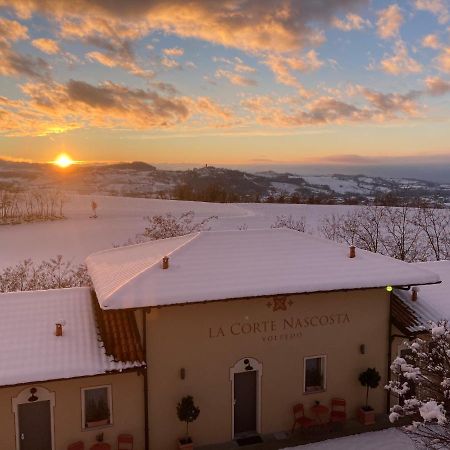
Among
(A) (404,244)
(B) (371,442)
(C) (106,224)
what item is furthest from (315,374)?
(C) (106,224)

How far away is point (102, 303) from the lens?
462 inches

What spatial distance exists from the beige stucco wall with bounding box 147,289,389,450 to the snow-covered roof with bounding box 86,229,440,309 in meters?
0.71

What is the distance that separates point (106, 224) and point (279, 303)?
5002 cm

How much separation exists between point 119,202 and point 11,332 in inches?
2864

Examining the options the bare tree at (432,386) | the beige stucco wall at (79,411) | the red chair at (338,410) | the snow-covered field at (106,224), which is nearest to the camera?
the bare tree at (432,386)

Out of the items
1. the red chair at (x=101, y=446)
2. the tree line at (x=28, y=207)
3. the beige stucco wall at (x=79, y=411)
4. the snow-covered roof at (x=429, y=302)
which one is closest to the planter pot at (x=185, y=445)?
the beige stucco wall at (x=79, y=411)

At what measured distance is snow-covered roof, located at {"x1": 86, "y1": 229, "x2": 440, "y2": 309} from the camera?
12.5 m

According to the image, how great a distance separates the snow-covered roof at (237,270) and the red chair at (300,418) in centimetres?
368

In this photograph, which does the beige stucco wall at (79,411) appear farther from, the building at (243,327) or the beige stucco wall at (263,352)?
the beige stucco wall at (263,352)

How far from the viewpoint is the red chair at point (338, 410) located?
47.3ft

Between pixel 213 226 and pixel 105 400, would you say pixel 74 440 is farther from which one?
pixel 213 226

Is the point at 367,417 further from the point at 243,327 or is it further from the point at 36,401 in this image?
the point at 36,401

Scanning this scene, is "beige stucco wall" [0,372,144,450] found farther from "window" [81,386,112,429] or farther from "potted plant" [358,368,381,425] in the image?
"potted plant" [358,368,381,425]

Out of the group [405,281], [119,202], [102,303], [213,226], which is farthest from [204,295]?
[119,202]
